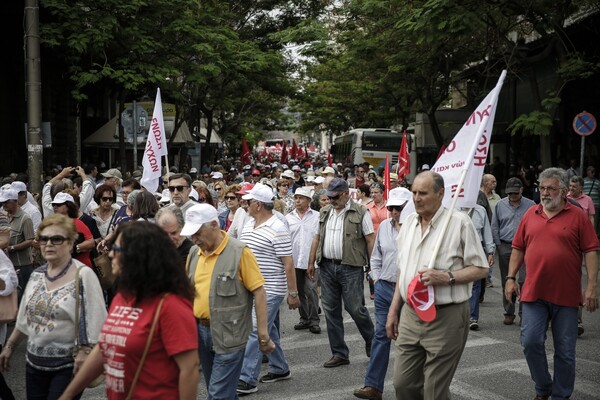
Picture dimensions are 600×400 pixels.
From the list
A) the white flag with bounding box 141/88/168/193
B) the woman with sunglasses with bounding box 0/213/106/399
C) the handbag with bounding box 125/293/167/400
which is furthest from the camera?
the white flag with bounding box 141/88/168/193

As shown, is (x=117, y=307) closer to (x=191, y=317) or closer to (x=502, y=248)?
(x=191, y=317)

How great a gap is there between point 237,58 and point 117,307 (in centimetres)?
2069

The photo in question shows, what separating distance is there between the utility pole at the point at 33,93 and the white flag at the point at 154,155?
1.93m

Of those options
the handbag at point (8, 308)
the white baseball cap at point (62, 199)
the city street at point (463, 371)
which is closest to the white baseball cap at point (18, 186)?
the white baseball cap at point (62, 199)

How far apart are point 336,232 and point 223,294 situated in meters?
2.89

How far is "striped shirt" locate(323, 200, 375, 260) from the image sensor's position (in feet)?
26.0

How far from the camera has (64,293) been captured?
4.61 m

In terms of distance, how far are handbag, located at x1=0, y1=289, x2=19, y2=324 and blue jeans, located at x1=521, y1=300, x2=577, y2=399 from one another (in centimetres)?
398

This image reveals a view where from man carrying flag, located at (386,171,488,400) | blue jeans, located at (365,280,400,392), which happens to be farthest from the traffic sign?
man carrying flag, located at (386,171,488,400)

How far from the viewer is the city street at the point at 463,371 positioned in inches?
277

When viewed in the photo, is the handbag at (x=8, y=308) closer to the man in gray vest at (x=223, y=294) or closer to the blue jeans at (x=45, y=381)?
the blue jeans at (x=45, y=381)

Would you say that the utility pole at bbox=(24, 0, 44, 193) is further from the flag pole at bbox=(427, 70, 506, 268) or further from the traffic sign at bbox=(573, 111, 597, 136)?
the traffic sign at bbox=(573, 111, 597, 136)

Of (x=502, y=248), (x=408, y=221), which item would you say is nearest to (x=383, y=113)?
(x=502, y=248)

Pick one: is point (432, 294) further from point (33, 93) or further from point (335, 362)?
point (33, 93)
